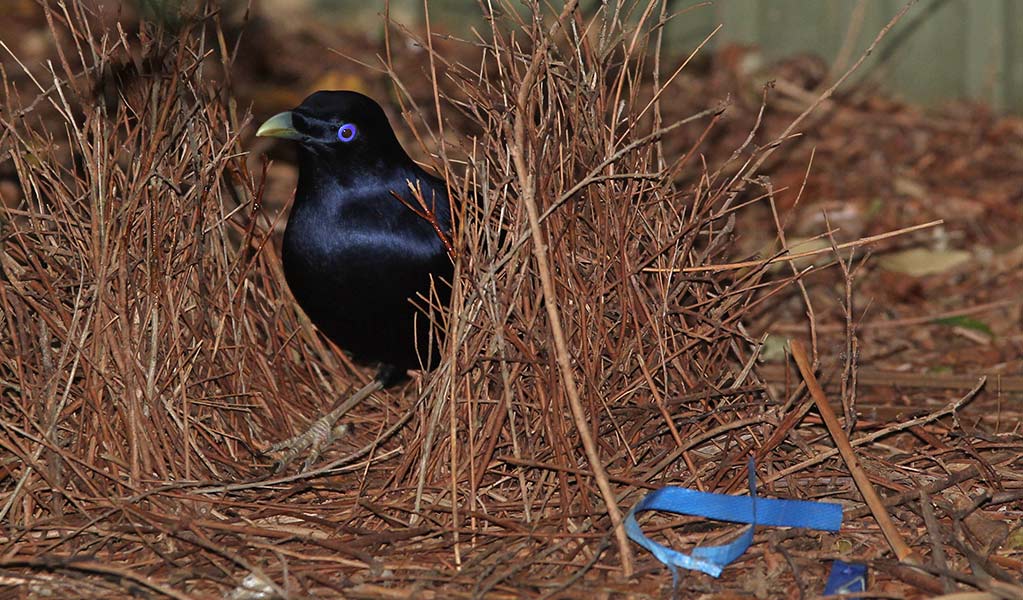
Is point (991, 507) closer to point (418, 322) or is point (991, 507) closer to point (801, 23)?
point (418, 322)

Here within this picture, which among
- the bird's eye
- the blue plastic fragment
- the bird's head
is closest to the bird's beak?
the bird's head

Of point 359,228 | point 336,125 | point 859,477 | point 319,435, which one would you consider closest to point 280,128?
point 336,125

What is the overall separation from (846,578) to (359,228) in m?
1.57

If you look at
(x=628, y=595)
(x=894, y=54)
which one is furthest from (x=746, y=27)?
(x=628, y=595)

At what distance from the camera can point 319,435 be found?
3.50 metres

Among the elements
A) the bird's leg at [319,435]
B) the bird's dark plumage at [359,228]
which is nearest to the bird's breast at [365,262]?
the bird's dark plumage at [359,228]

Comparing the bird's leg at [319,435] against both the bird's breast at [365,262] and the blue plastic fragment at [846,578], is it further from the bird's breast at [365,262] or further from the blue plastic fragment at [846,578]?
the blue plastic fragment at [846,578]

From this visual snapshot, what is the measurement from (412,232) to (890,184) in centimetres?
312

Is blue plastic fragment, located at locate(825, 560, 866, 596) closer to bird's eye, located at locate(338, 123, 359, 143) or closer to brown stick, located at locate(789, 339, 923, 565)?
brown stick, located at locate(789, 339, 923, 565)

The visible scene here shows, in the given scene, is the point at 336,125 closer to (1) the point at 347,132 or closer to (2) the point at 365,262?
(1) the point at 347,132

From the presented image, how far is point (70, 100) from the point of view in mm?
5039

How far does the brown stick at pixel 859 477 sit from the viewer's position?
2682mm

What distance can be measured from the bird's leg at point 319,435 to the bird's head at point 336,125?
0.74 m

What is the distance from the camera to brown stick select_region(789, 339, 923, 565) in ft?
8.80
